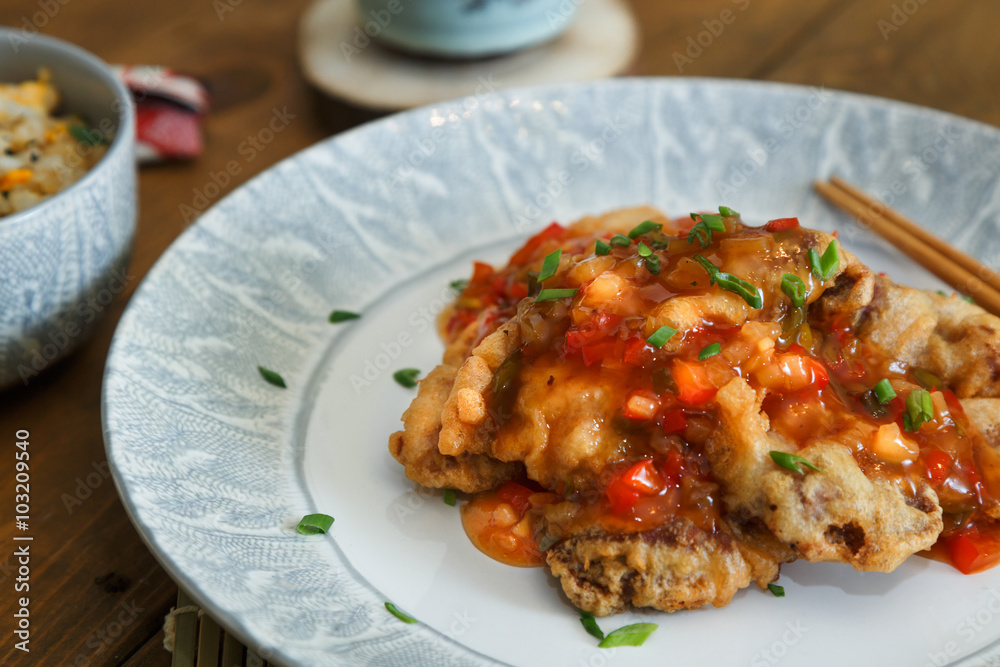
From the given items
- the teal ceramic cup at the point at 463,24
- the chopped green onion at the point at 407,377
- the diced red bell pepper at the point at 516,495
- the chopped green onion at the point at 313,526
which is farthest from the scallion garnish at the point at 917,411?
the teal ceramic cup at the point at 463,24

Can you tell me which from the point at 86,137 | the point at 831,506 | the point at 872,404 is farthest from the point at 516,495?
the point at 86,137

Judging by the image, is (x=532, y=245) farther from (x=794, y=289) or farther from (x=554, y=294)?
(x=794, y=289)

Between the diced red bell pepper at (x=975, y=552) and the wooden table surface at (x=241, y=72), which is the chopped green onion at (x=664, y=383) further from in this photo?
the wooden table surface at (x=241, y=72)

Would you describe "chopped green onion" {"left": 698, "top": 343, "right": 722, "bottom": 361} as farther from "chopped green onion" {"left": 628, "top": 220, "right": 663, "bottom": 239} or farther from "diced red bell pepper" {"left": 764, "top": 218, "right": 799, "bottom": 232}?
"chopped green onion" {"left": 628, "top": 220, "right": 663, "bottom": 239}

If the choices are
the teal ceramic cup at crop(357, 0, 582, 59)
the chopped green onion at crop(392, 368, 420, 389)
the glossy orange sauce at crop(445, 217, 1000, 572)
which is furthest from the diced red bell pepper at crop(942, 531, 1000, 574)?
the teal ceramic cup at crop(357, 0, 582, 59)

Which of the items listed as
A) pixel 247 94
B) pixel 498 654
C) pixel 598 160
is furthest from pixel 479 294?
pixel 247 94
